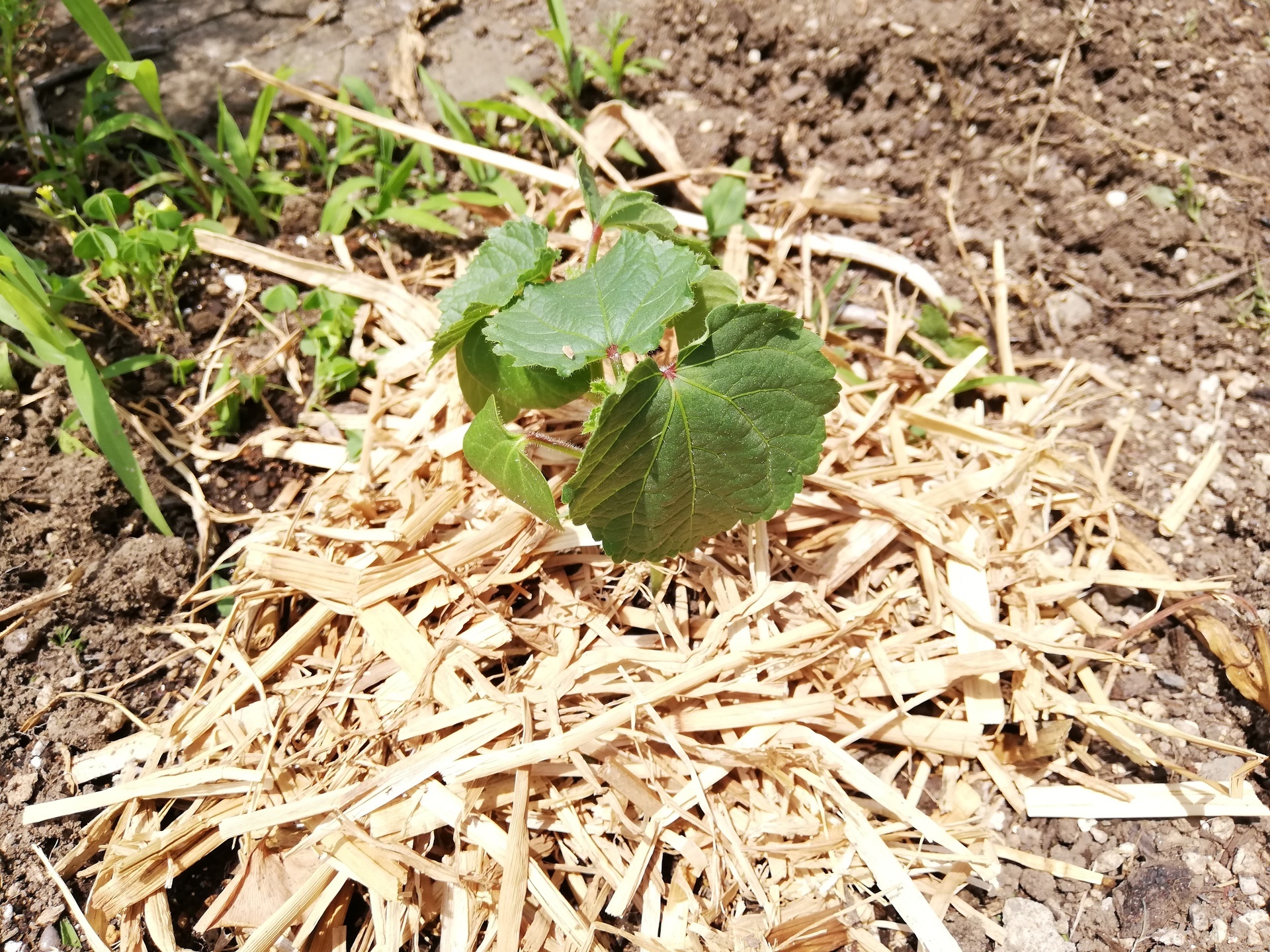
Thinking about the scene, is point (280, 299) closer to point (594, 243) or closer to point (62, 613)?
point (62, 613)

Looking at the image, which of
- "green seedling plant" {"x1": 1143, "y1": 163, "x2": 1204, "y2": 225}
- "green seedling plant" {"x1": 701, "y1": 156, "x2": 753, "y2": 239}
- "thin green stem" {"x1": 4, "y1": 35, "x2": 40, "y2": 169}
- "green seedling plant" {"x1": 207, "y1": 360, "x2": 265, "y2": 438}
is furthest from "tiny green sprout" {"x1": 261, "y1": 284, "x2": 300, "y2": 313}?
"green seedling plant" {"x1": 1143, "y1": 163, "x2": 1204, "y2": 225}

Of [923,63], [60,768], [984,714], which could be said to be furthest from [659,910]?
[923,63]

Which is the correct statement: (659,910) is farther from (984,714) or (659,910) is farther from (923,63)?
(923,63)

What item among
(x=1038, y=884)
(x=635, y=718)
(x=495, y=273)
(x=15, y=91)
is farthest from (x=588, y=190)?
(x=15, y=91)

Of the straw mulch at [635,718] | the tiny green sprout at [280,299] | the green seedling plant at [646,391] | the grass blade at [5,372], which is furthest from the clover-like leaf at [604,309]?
the grass blade at [5,372]

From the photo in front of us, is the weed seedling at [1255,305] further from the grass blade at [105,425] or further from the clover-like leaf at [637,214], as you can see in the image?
the grass blade at [105,425]
